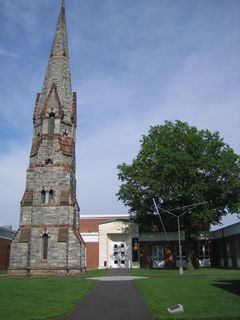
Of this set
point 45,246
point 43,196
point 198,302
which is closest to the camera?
point 198,302

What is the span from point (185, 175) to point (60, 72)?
1646cm

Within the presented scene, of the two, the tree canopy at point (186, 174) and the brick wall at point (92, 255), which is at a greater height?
the tree canopy at point (186, 174)

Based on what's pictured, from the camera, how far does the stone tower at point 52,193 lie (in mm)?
32219

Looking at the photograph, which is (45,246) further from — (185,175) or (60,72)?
(60,72)

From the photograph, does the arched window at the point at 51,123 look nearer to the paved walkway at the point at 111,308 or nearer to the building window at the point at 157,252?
the building window at the point at 157,252

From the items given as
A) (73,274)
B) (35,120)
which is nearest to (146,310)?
(73,274)

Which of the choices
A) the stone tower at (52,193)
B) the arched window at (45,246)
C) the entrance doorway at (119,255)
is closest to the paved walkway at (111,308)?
the stone tower at (52,193)

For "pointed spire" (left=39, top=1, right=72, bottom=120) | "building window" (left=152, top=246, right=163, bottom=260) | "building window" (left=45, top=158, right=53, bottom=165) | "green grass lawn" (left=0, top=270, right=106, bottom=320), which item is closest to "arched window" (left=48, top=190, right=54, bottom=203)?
"building window" (left=45, top=158, right=53, bottom=165)

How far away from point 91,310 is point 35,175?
24116mm

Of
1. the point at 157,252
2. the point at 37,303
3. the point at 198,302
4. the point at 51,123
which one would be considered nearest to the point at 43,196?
the point at 51,123

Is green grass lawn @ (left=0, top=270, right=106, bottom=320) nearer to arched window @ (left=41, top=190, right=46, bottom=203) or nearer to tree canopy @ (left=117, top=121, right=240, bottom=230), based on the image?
arched window @ (left=41, top=190, right=46, bottom=203)

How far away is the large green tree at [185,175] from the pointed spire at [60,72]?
975 cm

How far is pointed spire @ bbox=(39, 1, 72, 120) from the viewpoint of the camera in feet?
126

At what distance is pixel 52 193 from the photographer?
34375 mm
